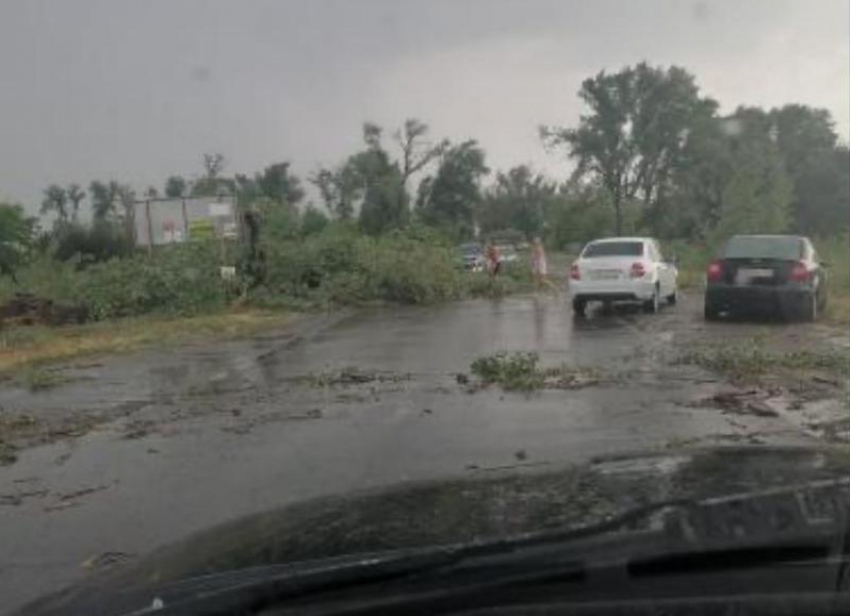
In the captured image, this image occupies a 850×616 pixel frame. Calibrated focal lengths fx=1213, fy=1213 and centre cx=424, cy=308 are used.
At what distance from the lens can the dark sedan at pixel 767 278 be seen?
20375mm

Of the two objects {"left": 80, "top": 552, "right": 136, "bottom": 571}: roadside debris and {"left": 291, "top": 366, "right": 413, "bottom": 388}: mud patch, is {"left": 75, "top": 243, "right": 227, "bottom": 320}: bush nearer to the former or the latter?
{"left": 291, "top": 366, "right": 413, "bottom": 388}: mud patch

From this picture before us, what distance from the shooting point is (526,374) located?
13727 mm

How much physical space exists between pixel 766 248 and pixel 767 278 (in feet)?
2.14

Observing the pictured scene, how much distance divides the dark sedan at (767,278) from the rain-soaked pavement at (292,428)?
157 centimetres

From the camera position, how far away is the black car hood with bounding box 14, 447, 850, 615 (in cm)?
275

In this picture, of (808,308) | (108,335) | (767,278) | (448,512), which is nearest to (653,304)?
(767,278)

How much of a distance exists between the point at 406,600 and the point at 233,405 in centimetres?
→ 1073

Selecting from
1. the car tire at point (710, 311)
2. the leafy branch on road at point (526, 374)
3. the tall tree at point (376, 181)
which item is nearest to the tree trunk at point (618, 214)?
the tall tree at point (376, 181)

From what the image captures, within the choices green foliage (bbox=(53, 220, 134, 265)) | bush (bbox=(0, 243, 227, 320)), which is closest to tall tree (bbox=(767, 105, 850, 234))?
green foliage (bbox=(53, 220, 134, 265))

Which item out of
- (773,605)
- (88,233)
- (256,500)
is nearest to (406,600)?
(773,605)

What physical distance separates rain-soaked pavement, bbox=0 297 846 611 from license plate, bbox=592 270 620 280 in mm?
4872

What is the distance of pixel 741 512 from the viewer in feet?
8.64

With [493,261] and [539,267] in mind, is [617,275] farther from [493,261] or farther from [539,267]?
[493,261]

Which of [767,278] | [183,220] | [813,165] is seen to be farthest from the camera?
[813,165]
